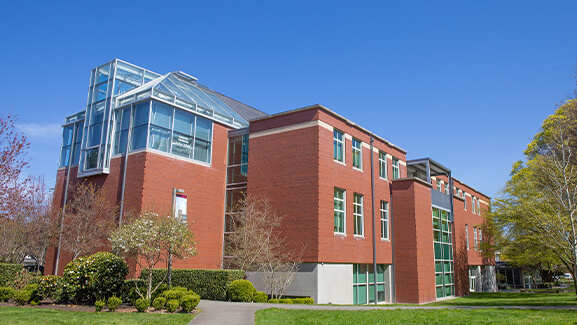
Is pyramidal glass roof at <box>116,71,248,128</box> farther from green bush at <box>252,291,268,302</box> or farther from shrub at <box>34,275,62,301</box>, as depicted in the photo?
green bush at <box>252,291,268,302</box>

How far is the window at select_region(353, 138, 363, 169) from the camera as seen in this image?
2730 cm

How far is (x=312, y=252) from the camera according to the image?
2219cm

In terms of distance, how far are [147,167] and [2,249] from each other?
11.8 metres

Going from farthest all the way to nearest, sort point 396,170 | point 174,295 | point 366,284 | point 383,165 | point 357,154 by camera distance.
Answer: point 396,170 < point 383,165 < point 357,154 < point 366,284 < point 174,295

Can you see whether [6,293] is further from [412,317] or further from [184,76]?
[184,76]

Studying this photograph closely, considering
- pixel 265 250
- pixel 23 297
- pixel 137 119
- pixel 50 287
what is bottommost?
pixel 23 297

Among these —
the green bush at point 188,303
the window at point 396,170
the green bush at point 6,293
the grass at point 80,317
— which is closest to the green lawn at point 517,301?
the window at point 396,170

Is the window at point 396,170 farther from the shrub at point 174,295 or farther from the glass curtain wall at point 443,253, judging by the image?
the shrub at point 174,295

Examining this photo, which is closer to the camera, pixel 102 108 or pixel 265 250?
pixel 265 250

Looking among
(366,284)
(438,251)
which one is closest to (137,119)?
(366,284)

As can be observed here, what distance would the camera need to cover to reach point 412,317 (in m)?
13.6

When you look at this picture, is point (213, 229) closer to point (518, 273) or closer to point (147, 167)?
point (147, 167)

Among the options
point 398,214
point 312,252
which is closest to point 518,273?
point 398,214

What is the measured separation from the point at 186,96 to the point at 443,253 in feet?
73.8
